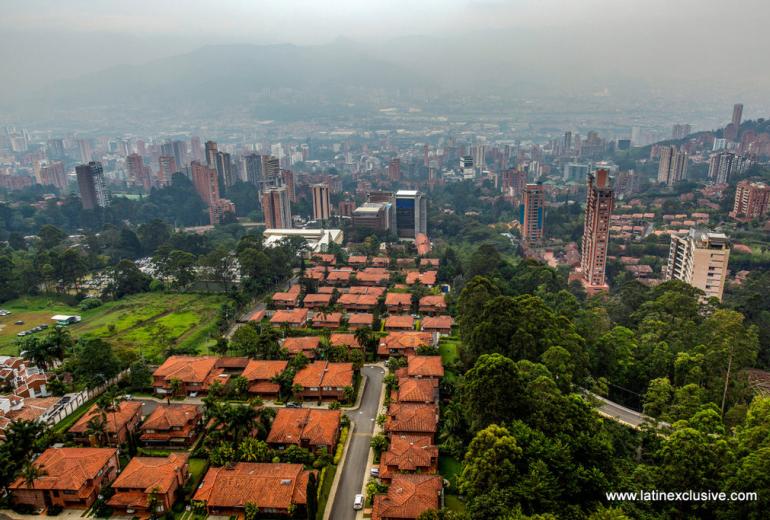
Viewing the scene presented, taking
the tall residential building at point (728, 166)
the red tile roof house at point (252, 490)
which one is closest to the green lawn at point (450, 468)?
the red tile roof house at point (252, 490)

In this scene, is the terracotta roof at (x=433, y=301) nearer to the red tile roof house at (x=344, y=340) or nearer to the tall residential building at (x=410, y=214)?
the red tile roof house at (x=344, y=340)

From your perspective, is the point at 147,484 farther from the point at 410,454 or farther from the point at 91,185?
the point at 91,185

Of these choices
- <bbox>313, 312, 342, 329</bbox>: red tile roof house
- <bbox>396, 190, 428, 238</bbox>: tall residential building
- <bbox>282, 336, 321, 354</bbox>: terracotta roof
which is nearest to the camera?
<bbox>282, 336, 321, 354</bbox>: terracotta roof

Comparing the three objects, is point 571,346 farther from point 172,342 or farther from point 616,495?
point 172,342

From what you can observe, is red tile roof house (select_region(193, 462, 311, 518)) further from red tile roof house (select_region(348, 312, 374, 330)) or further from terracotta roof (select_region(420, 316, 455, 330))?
terracotta roof (select_region(420, 316, 455, 330))

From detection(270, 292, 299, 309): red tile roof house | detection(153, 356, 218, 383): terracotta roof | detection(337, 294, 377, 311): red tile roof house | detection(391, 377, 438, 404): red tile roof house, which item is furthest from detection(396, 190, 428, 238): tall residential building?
detection(391, 377, 438, 404): red tile roof house
